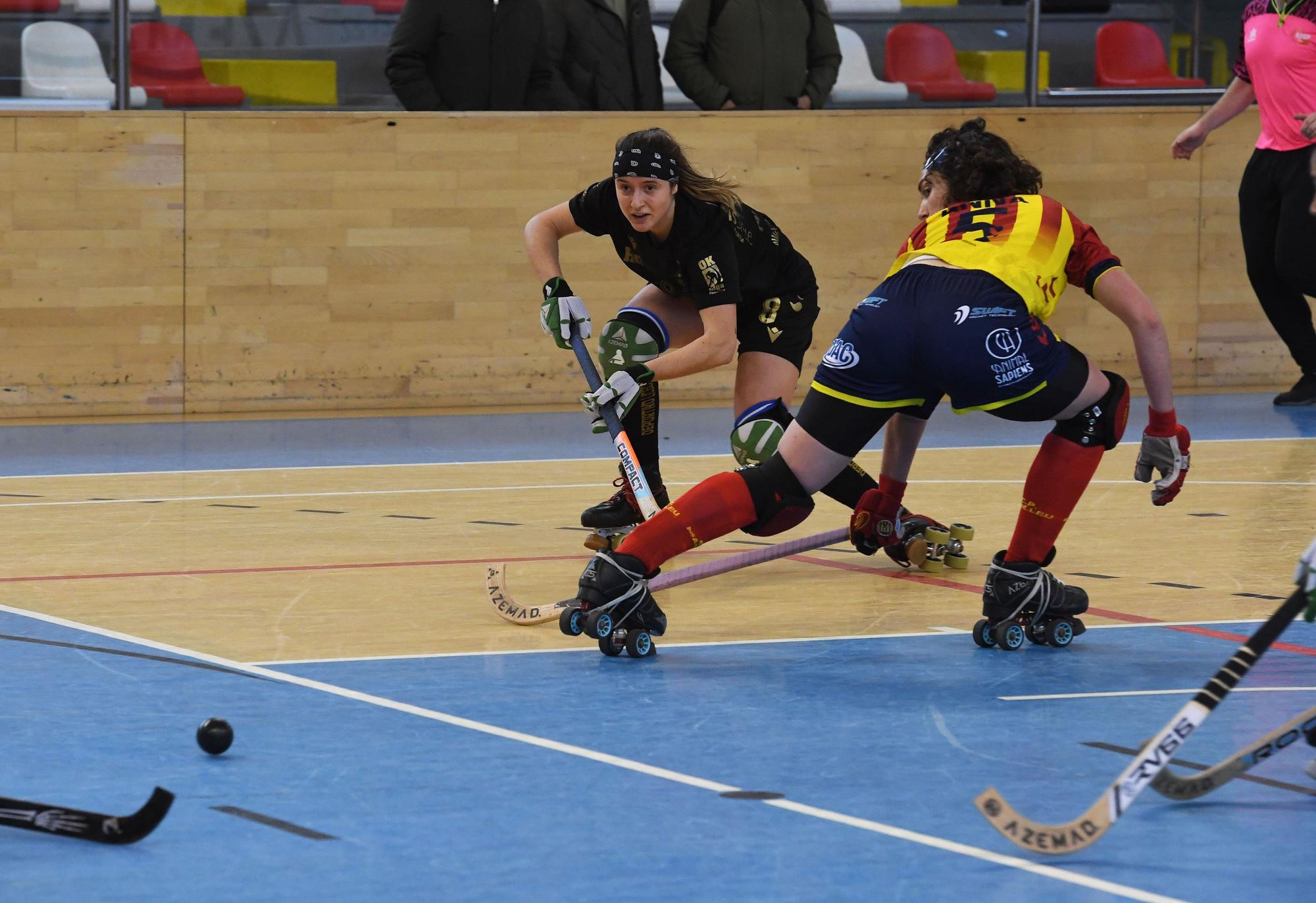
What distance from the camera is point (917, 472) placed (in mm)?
8148

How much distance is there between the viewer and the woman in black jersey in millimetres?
5699

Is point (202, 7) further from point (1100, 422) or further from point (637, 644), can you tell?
point (1100, 422)

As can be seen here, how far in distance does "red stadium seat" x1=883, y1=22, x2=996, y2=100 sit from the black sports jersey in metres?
5.39

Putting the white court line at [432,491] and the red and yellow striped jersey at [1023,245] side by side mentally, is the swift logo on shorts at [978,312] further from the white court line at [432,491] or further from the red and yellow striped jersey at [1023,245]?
the white court line at [432,491]

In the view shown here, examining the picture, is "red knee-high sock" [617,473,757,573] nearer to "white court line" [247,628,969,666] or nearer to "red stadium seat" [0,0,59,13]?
"white court line" [247,628,969,666]

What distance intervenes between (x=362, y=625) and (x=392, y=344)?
225 inches

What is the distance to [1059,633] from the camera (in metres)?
4.88

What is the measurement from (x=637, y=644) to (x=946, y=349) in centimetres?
109

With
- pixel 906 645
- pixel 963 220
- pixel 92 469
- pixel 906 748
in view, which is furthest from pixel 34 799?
pixel 92 469

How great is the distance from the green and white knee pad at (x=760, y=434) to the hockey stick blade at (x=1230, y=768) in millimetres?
2178

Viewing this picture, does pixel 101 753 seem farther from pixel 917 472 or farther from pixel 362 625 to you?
pixel 917 472

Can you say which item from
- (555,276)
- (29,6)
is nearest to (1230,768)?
(555,276)

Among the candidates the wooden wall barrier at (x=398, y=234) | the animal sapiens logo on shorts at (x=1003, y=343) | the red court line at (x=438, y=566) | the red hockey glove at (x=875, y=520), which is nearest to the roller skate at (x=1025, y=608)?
the red court line at (x=438, y=566)

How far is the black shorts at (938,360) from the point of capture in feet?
15.2
